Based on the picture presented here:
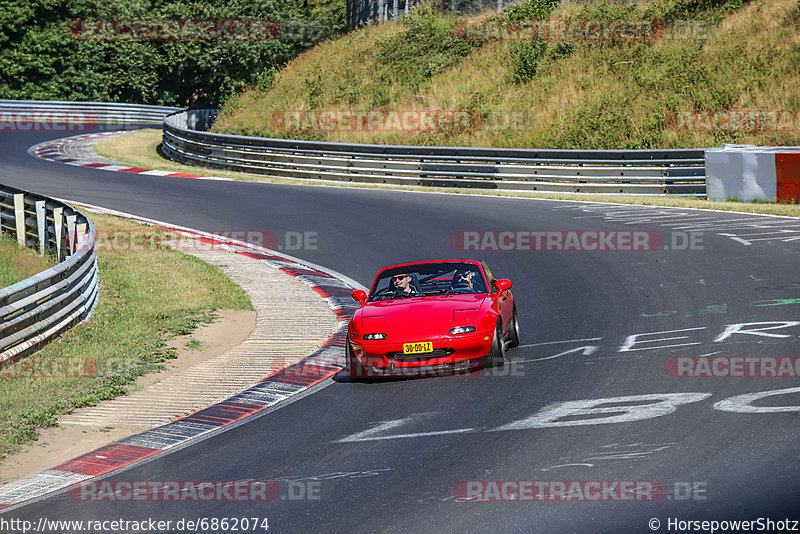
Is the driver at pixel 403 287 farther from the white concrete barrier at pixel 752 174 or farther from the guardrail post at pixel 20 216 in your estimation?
the white concrete barrier at pixel 752 174

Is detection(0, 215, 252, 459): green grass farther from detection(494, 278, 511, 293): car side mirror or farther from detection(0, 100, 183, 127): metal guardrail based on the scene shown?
detection(0, 100, 183, 127): metal guardrail

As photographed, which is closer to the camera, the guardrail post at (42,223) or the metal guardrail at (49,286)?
the metal guardrail at (49,286)

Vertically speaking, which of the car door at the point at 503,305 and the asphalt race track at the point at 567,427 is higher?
the car door at the point at 503,305

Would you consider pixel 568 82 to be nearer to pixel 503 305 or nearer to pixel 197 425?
pixel 503 305

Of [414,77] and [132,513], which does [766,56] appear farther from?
[132,513]

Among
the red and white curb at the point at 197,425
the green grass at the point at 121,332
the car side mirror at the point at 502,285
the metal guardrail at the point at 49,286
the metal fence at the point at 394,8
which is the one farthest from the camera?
the metal fence at the point at 394,8


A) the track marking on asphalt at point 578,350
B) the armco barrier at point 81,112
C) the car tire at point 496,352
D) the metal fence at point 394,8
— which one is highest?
the metal fence at point 394,8

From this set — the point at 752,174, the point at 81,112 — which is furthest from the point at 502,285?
the point at 81,112

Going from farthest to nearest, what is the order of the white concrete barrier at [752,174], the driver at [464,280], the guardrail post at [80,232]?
the white concrete barrier at [752,174] → the guardrail post at [80,232] → the driver at [464,280]

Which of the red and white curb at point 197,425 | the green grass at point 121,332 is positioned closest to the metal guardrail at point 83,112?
the green grass at point 121,332

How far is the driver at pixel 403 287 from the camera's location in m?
12.1

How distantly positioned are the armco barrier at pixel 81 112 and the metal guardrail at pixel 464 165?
70.5 ft

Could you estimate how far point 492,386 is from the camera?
10320 millimetres

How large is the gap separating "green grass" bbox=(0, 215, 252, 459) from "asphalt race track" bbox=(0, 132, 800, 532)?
2085 millimetres
